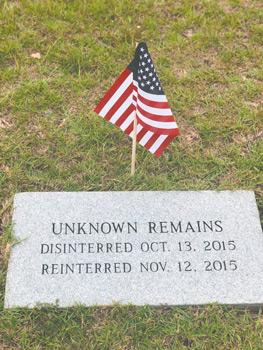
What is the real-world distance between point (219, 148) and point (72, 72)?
1.55 metres

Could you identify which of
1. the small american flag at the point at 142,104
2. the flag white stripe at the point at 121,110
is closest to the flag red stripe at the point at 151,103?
the small american flag at the point at 142,104

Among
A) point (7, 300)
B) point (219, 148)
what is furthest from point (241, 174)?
point (7, 300)

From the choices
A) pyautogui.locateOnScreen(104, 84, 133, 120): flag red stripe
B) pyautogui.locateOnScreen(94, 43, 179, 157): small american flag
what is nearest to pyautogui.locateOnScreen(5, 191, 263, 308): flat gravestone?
pyautogui.locateOnScreen(94, 43, 179, 157): small american flag

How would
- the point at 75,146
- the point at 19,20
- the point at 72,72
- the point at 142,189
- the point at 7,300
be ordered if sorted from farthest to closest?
1. the point at 19,20
2. the point at 72,72
3. the point at 75,146
4. the point at 142,189
5. the point at 7,300

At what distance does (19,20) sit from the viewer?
4727mm

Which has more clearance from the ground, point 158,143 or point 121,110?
point 121,110

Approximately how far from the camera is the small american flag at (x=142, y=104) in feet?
9.70

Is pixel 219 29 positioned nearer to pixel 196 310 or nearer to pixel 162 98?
pixel 162 98

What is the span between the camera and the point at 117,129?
390 cm

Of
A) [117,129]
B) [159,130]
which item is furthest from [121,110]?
[117,129]

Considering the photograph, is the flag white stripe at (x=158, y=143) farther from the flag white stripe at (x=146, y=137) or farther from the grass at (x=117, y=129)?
the grass at (x=117, y=129)

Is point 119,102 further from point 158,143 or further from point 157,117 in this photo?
point 158,143

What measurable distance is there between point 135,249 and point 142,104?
0.97m

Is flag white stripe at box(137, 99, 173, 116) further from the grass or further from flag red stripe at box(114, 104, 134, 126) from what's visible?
the grass
